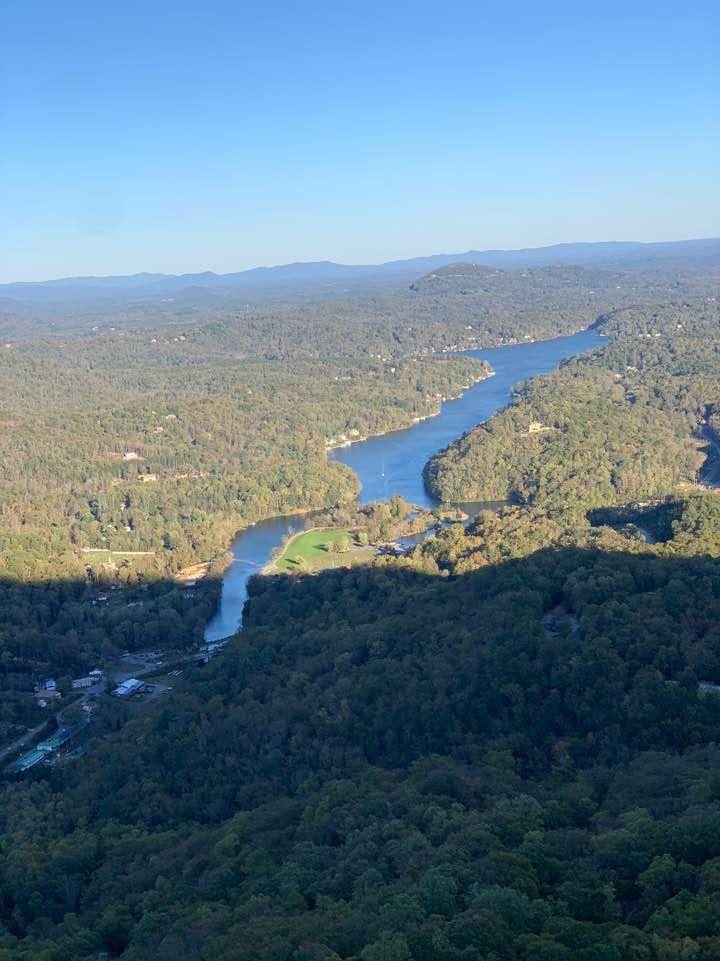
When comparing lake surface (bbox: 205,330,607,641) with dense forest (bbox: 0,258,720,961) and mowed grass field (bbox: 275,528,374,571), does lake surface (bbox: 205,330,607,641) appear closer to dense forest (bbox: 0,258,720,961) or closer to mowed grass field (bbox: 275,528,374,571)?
dense forest (bbox: 0,258,720,961)

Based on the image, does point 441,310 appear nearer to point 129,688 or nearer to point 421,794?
point 129,688

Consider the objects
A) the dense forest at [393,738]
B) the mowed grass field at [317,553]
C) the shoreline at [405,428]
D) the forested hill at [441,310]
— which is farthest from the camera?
the forested hill at [441,310]

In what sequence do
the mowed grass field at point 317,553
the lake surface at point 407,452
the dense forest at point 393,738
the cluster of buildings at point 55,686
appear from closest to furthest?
the dense forest at point 393,738 → the cluster of buildings at point 55,686 → the mowed grass field at point 317,553 → the lake surface at point 407,452

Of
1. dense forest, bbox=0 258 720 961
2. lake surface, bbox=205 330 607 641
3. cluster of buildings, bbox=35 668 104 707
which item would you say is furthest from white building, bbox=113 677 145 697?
lake surface, bbox=205 330 607 641

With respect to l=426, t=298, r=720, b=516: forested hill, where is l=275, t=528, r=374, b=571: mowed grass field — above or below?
below

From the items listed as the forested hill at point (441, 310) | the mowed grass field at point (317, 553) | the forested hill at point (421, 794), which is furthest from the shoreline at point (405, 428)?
the forested hill at point (421, 794)

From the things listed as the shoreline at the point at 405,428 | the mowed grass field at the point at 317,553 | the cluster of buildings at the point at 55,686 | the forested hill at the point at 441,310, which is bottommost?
the cluster of buildings at the point at 55,686

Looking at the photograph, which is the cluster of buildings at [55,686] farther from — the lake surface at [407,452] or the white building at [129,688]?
the lake surface at [407,452]
